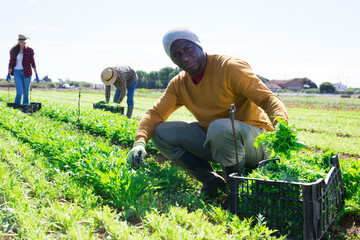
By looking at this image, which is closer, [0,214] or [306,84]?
[0,214]

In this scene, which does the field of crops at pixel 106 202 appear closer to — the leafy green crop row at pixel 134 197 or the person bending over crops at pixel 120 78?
the leafy green crop row at pixel 134 197

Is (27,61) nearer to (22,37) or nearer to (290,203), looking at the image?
(22,37)

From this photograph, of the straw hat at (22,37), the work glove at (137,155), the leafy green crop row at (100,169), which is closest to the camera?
the leafy green crop row at (100,169)

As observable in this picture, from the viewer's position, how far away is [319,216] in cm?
202

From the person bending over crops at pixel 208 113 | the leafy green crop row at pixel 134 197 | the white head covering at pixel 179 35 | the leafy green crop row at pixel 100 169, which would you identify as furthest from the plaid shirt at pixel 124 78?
the white head covering at pixel 179 35

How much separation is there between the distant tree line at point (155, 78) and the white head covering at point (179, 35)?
66392mm

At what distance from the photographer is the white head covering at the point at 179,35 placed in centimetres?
294

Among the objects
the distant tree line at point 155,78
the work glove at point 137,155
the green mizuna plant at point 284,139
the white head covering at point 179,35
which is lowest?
the work glove at point 137,155

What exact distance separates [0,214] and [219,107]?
190 centimetres

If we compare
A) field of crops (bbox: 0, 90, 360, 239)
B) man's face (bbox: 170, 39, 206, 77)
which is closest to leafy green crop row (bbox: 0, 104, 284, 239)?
field of crops (bbox: 0, 90, 360, 239)

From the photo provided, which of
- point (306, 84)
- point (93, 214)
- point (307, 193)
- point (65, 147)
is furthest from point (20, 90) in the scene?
point (306, 84)

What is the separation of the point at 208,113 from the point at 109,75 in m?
4.80

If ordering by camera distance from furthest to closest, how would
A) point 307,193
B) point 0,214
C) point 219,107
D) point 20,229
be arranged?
point 219,107 → point 0,214 → point 20,229 → point 307,193

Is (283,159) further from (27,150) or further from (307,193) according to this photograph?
(27,150)
